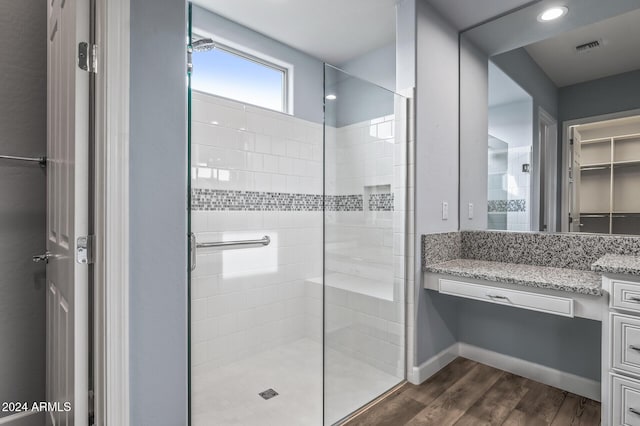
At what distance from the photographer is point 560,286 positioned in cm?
166

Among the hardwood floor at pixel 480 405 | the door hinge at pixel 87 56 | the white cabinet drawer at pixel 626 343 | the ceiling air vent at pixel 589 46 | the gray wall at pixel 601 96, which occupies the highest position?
the ceiling air vent at pixel 589 46

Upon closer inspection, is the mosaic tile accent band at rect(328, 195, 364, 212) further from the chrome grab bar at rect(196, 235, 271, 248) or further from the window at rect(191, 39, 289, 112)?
the window at rect(191, 39, 289, 112)

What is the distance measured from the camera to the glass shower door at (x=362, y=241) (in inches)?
76.4

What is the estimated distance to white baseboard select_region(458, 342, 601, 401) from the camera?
1971 millimetres

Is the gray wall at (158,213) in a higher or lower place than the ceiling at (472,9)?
lower

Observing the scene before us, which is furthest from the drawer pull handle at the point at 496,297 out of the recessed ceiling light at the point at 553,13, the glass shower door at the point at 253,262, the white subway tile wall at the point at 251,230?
the recessed ceiling light at the point at 553,13

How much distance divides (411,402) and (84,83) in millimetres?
2207

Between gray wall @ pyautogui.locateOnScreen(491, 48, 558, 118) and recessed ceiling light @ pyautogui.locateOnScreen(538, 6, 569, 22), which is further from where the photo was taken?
gray wall @ pyautogui.locateOnScreen(491, 48, 558, 118)

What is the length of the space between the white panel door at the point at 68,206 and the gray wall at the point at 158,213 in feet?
0.59

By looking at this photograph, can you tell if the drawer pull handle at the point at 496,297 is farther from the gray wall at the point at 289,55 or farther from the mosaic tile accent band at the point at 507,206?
the gray wall at the point at 289,55

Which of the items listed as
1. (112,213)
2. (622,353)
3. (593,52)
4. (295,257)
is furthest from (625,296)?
(295,257)

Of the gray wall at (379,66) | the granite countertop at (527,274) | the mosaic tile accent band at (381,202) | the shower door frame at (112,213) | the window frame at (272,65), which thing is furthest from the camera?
the gray wall at (379,66)

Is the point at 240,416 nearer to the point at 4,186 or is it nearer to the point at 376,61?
the point at 4,186

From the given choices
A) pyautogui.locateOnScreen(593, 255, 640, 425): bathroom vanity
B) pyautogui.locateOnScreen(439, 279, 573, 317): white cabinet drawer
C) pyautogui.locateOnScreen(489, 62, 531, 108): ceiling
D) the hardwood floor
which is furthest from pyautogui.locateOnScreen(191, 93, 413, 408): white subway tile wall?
pyautogui.locateOnScreen(593, 255, 640, 425): bathroom vanity
